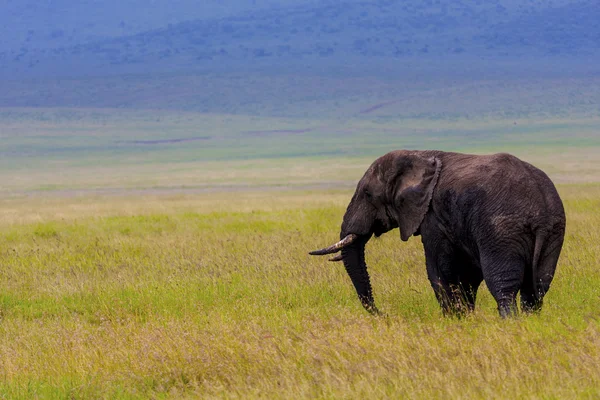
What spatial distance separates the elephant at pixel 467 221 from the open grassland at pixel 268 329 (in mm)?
290

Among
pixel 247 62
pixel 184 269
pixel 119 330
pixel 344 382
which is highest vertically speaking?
pixel 344 382

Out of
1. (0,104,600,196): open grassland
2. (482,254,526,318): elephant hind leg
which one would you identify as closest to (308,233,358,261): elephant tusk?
(482,254,526,318): elephant hind leg

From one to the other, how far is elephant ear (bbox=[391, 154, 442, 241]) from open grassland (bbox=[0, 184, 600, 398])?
2.71 ft

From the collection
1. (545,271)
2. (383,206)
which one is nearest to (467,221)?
(545,271)

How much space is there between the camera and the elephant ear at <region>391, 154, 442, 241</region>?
8.49m

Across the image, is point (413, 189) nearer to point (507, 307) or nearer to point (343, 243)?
point (343, 243)

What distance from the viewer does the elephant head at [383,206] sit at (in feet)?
28.2

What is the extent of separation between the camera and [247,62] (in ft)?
577

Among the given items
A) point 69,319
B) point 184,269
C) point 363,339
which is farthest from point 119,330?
point 184,269

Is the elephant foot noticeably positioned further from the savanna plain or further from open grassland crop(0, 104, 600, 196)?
open grassland crop(0, 104, 600, 196)

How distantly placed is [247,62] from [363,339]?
171 meters

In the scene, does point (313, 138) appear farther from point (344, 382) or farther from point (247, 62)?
point (344, 382)

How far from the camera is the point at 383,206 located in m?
9.02

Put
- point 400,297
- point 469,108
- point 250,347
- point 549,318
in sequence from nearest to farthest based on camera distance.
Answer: point 250,347, point 549,318, point 400,297, point 469,108
